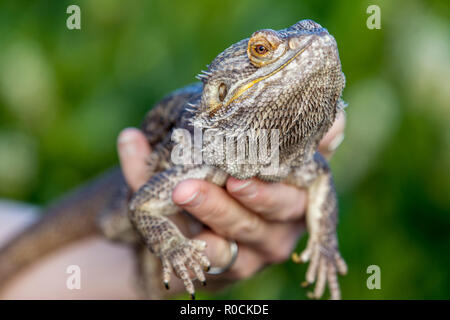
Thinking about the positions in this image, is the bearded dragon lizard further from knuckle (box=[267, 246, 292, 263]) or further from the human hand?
knuckle (box=[267, 246, 292, 263])

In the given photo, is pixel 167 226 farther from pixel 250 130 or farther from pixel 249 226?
pixel 250 130

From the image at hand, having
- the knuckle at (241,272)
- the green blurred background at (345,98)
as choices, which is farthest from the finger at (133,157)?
the green blurred background at (345,98)

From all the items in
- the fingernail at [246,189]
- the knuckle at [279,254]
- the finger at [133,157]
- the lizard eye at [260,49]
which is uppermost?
the lizard eye at [260,49]

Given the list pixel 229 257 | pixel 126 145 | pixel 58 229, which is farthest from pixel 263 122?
pixel 58 229

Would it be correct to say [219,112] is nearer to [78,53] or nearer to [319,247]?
[319,247]

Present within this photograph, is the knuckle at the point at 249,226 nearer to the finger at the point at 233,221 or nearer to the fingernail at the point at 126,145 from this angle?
the finger at the point at 233,221

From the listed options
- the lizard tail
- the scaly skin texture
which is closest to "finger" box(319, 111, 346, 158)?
the scaly skin texture
